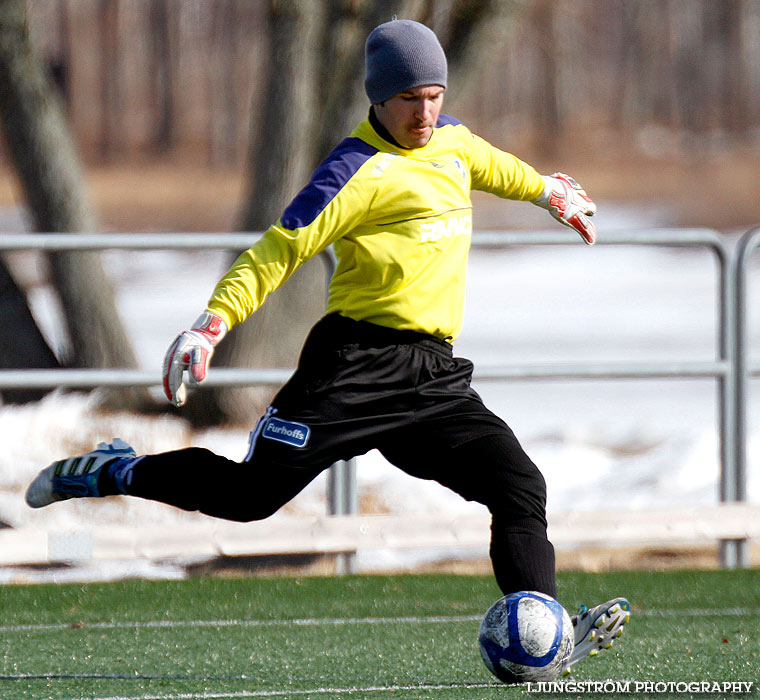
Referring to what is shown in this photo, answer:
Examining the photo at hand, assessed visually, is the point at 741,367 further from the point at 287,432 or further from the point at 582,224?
the point at 287,432

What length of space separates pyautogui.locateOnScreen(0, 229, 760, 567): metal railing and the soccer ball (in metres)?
2.56

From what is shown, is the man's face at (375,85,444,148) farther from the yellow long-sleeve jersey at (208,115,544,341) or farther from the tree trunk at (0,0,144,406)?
the tree trunk at (0,0,144,406)

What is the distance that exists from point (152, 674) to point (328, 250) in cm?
243

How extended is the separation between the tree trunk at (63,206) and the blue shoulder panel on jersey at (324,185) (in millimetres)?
5316

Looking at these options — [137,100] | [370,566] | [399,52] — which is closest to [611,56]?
[137,100]

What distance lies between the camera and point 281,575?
6340mm

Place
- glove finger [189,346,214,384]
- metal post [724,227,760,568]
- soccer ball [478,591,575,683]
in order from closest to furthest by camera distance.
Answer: glove finger [189,346,214,384], soccer ball [478,591,575,683], metal post [724,227,760,568]

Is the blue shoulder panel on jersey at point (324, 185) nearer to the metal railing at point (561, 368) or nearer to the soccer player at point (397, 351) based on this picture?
the soccer player at point (397, 351)

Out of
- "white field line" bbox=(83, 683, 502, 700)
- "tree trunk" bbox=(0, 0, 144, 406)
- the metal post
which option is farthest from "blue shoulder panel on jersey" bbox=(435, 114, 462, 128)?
"tree trunk" bbox=(0, 0, 144, 406)

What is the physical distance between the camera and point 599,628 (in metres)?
3.95

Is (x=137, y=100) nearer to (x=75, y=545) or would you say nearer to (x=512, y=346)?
(x=512, y=346)

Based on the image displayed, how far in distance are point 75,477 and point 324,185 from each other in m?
1.20

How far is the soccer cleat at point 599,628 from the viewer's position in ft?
12.9

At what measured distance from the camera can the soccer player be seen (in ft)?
12.9
